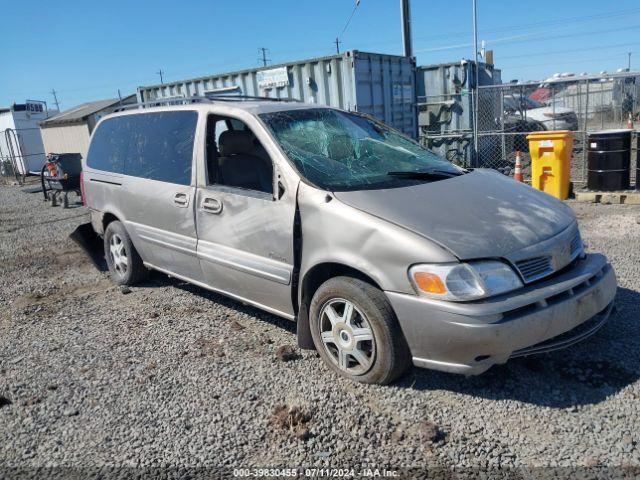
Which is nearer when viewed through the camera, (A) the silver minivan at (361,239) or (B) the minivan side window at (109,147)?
(A) the silver minivan at (361,239)

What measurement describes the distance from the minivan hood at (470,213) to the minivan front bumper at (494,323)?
11.2 inches

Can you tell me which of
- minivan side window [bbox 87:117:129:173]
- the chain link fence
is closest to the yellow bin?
the chain link fence

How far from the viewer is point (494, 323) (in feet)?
8.89

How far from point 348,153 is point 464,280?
1545 millimetres

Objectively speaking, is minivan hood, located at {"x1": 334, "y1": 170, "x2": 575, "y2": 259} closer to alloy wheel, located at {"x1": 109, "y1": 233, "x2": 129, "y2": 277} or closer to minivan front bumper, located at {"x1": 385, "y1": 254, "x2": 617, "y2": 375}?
minivan front bumper, located at {"x1": 385, "y1": 254, "x2": 617, "y2": 375}

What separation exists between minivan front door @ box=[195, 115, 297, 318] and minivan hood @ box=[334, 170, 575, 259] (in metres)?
0.56

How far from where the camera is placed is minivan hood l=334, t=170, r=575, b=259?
289 cm

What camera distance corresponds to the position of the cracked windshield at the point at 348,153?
3537mm

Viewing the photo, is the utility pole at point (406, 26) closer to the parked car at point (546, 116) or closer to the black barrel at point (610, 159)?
the parked car at point (546, 116)

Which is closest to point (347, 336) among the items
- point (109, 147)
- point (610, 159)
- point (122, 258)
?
point (122, 258)

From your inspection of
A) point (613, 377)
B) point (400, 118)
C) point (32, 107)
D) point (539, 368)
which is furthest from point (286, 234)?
point (32, 107)

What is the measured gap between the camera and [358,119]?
4547 mm

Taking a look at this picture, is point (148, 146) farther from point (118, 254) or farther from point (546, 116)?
point (546, 116)

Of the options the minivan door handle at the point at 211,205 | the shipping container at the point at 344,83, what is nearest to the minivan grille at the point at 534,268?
the minivan door handle at the point at 211,205
